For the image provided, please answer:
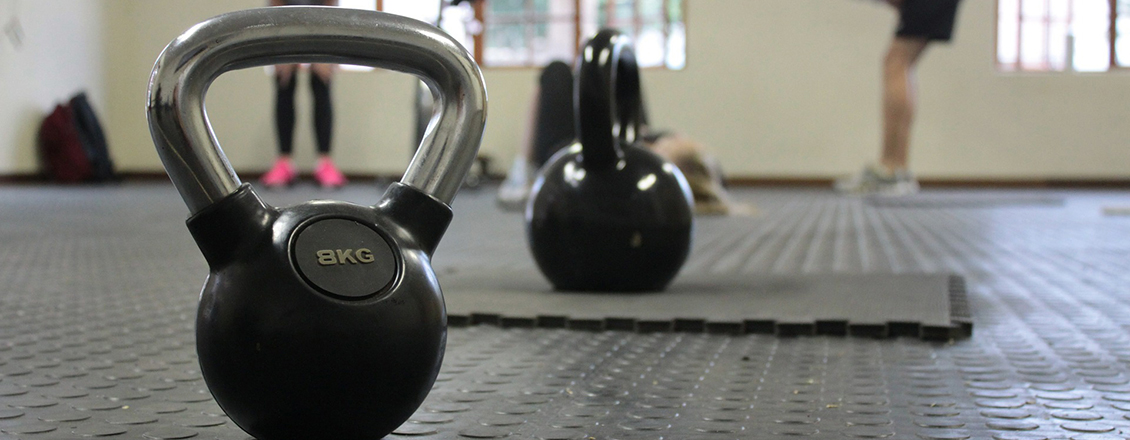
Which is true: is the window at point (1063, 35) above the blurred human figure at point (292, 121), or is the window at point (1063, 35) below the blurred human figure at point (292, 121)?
above

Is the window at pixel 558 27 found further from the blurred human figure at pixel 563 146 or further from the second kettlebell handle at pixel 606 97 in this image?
the second kettlebell handle at pixel 606 97

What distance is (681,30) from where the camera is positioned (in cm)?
650

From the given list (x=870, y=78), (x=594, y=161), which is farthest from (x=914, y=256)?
(x=870, y=78)

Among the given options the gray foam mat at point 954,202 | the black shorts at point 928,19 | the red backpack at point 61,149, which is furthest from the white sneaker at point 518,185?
the red backpack at point 61,149

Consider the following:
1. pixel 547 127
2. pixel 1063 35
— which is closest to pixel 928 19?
pixel 547 127

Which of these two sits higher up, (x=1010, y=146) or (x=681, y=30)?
(x=681, y=30)

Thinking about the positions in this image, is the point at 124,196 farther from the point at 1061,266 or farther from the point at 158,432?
the point at 158,432

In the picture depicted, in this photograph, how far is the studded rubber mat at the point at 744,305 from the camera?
3.54ft

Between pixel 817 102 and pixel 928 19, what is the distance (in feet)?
6.87

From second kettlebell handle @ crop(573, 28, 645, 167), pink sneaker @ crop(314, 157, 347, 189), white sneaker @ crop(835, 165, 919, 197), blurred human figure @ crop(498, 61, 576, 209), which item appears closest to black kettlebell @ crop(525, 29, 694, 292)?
second kettlebell handle @ crop(573, 28, 645, 167)

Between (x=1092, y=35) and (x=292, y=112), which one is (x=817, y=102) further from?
(x=292, y=112)

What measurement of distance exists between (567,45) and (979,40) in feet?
8.33

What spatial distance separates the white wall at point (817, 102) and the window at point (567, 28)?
0.11 metres

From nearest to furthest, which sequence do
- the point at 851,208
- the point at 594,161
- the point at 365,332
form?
the point at 365,332
the point at 594,161
the point at 851,208
